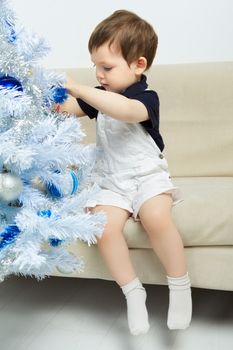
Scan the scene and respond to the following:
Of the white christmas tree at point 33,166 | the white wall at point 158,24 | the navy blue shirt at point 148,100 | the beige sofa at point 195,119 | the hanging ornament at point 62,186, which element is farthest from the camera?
the white wall at point 158,24

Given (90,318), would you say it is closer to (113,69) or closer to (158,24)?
(113,69)

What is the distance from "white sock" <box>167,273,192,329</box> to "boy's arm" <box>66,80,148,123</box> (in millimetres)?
428

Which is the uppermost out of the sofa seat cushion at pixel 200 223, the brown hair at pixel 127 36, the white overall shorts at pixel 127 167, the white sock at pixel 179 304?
the brown hair at pixel 127 36

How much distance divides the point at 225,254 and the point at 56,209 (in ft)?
1.77

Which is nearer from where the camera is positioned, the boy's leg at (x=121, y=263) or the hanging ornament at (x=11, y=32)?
the hanging ornament at (x=11, y=32)

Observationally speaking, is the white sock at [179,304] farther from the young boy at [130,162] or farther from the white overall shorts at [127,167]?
the white overall shorts at [127,167]

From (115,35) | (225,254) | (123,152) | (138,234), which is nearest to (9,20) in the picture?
(115,35)

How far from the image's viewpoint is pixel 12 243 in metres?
1.15

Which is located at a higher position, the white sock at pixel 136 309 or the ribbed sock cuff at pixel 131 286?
the ribbed sock cuff at pixel 131 286

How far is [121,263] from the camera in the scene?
1.48m

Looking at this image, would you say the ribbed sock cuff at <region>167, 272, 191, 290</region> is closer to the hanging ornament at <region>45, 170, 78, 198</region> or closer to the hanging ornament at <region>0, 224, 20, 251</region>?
the hanging ornament at <region>45, 170, 78, 198</region>

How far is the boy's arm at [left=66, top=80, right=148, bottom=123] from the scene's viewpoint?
55.2 inches

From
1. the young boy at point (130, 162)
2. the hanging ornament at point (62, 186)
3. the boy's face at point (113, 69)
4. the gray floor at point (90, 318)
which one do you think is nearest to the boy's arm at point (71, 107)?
the young boy at point (130, 162)

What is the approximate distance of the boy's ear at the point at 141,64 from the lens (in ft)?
5.08
